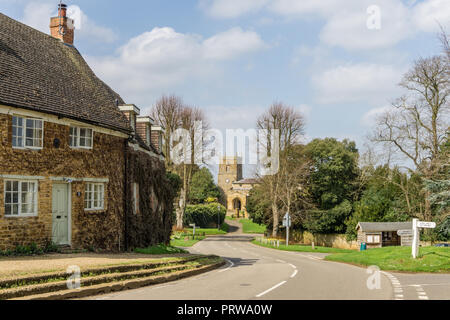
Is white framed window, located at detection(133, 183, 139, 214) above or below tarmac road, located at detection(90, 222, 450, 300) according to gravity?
above

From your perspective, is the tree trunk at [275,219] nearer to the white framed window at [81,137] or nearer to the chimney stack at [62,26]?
the chimney stack at [62,26]

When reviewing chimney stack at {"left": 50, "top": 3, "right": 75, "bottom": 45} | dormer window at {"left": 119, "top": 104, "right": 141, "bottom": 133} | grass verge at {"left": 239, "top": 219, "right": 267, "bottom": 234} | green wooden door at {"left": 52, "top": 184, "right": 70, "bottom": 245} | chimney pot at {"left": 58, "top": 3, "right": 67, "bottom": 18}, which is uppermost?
chimney pot at {"left": 58, "top": 3, "right": 67, "bottom": 18}

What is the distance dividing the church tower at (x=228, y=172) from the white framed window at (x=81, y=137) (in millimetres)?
91271

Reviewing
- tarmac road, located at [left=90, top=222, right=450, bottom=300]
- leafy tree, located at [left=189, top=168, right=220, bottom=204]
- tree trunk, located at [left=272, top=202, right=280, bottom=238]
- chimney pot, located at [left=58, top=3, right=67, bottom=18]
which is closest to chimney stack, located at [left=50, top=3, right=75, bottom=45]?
chimney pot, located at [left=58, top=3, right=67, bottom=18]

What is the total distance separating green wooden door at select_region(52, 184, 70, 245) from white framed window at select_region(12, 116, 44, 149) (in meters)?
1.93

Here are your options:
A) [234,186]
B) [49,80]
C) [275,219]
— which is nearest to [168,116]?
[275,219]

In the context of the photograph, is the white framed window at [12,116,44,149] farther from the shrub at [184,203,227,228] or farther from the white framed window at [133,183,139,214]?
the shrub at [184,203,227,228]

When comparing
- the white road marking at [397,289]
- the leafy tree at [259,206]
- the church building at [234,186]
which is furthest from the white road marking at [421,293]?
the church building at [234,186]

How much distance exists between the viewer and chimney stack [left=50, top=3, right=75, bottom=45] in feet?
78.3

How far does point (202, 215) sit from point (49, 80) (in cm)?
5571

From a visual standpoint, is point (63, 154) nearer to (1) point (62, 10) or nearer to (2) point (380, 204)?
(1) point (62, 10)

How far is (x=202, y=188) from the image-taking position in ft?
301

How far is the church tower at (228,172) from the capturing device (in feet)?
364
